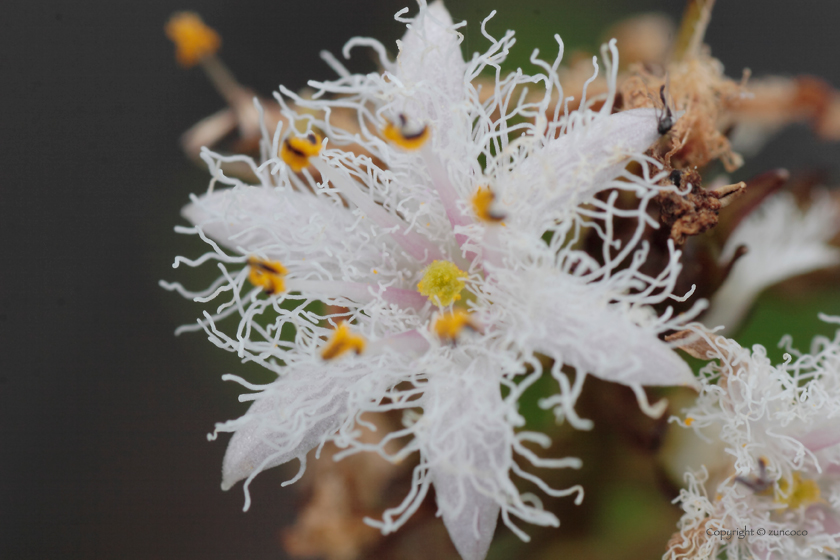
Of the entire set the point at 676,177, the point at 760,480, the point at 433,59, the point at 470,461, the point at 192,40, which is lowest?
the point at 760,480

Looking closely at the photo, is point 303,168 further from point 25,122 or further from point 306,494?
point 25,122

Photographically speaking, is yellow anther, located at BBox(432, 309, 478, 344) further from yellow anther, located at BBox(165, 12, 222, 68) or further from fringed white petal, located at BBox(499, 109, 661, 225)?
yellow anther, located at BBox(165, 12, 222, 68)

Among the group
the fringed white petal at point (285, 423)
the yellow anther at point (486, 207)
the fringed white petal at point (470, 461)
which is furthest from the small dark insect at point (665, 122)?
the fringed white petal at point (285, 423)

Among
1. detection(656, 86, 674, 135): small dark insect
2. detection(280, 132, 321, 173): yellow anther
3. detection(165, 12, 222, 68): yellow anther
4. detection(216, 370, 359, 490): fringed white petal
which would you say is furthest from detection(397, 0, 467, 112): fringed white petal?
detection(165, 12, 222, 68): yellow anther

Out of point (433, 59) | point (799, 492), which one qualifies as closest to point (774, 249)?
point (799, 492)

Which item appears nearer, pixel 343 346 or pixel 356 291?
pixel 343 346

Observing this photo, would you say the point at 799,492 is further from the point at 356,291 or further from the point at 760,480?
the point at 356,291

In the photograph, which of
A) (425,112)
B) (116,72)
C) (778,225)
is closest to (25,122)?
(116,72)
